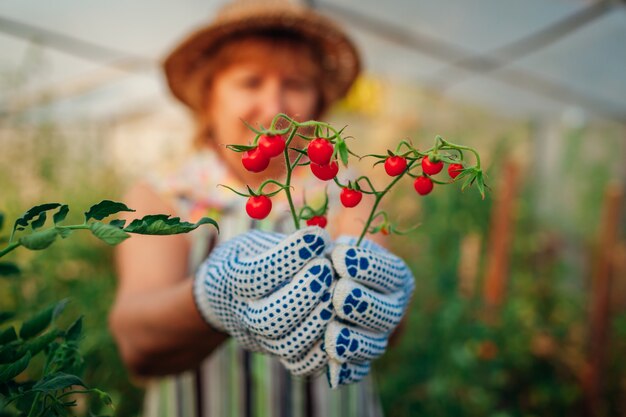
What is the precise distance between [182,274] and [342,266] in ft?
2.26

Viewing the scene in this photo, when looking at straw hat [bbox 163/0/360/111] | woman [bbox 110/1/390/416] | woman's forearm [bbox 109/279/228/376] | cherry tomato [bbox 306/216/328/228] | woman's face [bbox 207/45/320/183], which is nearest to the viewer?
cherry tomato [bbox 306/216/328/228]

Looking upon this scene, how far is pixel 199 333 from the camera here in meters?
0.82

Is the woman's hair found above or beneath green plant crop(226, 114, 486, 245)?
above

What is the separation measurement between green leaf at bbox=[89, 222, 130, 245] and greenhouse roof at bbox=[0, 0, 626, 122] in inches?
67.8

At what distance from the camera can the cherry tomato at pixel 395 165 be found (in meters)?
→ 0.45

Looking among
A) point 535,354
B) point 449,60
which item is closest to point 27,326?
point 535,354

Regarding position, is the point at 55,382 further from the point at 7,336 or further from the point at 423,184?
the point at 423,184

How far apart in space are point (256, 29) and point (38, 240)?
113cm

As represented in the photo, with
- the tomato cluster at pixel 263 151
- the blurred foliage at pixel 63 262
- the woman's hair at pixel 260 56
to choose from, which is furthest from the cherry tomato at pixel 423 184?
the blurred foliage at pixel 63 262

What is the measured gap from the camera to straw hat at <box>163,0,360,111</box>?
52.1 inches

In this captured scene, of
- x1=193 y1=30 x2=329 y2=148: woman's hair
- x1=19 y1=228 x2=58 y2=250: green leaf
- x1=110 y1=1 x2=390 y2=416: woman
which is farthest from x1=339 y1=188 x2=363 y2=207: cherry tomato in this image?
x1=193 y1=30 x2=329 y2=148: woman's hair

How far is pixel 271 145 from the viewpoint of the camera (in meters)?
0.44

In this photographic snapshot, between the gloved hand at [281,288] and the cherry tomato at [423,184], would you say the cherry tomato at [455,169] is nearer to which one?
the cherry tomato at [423,184]

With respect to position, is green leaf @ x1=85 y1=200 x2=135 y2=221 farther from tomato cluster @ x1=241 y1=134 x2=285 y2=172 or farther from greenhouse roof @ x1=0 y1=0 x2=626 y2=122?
greenhouse roof @ x1=0 y1=0 x2=626 y2=122
